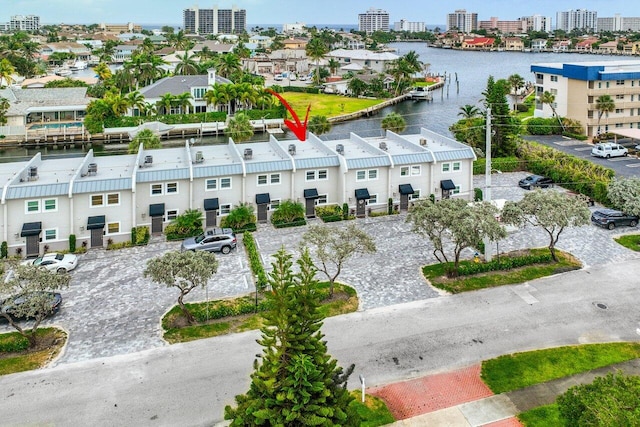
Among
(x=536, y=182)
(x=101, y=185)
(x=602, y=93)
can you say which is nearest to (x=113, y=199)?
(x=101, y=185)

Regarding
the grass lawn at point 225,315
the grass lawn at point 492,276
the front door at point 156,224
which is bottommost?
the grass lawn at point 225,315

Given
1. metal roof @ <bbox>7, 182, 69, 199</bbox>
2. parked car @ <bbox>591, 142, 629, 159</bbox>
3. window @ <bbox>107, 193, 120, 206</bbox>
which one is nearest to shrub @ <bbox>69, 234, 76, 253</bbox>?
metal roof @ <bbox>7, 182, 69, 199</bbox>

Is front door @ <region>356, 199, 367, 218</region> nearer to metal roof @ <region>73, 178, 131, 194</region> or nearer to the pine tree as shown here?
metal roof @ <region>73, 178, 131, 194</region>

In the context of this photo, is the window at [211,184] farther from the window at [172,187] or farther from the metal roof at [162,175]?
the window at [172,187]

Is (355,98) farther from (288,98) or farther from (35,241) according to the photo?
(35,241)

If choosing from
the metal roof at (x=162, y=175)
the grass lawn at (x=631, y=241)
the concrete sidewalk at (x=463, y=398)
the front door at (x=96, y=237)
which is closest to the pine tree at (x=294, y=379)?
the concrete sidewalk at (x=463, y=398)

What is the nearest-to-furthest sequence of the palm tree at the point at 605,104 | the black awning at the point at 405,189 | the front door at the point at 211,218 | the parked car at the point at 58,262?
the parked car at the point at 58,262 < the front door at the point at 211,218 < the black awning at the point at 405,189 < the palm tree at the point at 605,104
